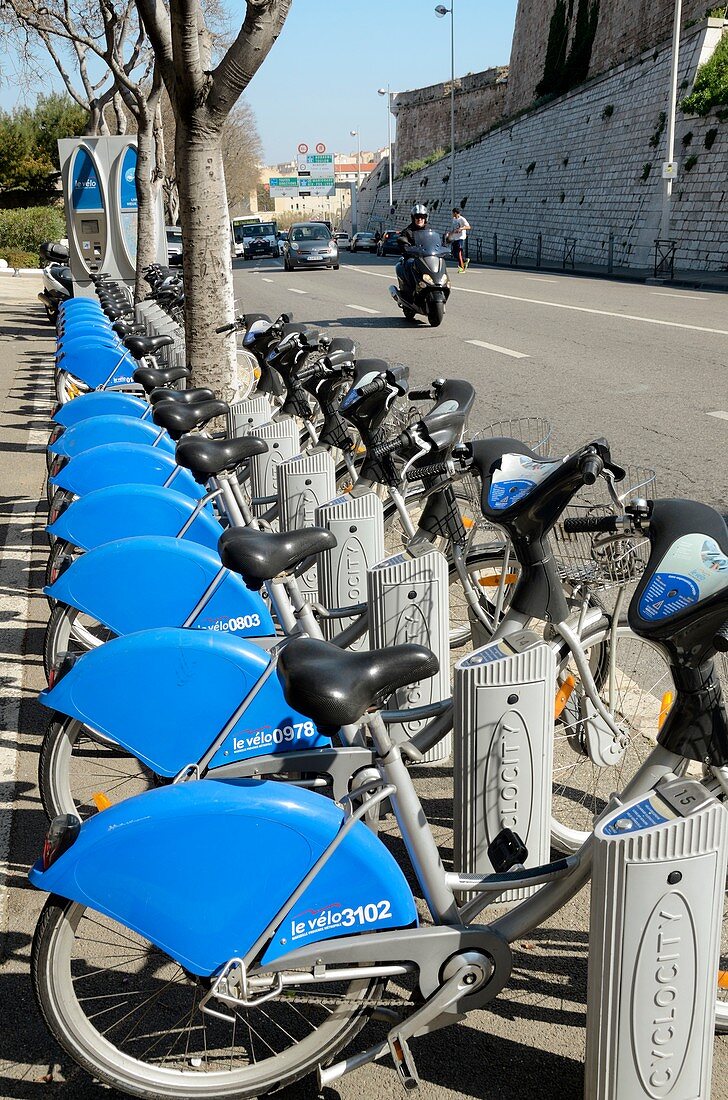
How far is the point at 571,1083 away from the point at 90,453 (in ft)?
10.3

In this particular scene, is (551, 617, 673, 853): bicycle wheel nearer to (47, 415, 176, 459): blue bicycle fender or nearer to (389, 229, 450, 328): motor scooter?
(47, 415, 176, 459): blue bicycle fender

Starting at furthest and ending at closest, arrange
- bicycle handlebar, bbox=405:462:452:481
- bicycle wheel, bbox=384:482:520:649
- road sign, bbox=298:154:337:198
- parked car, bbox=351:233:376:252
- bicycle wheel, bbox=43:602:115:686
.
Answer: road sign, bbox=298:154:337:198, parked car, bbox=351:233:376:252, bicycle wheel, bbox=43:602:115:686, bicycle wheel, bbox=384:482:520:649, bicycle handlebar, bbox=405:462:452:481

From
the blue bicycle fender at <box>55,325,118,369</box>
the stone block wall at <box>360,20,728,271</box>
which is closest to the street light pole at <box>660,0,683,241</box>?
the stone block wall at <box>360,20,728,271</box>

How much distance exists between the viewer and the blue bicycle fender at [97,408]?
580cm

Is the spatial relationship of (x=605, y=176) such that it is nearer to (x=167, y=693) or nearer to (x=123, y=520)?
(x=123, y=520)

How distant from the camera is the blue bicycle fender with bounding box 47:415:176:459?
5.03 meters

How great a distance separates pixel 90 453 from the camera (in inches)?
183

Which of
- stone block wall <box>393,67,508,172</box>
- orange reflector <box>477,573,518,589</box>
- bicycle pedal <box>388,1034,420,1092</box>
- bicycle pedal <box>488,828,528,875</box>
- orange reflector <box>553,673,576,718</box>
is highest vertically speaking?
stone block wall <box>393,67,508,172</box>

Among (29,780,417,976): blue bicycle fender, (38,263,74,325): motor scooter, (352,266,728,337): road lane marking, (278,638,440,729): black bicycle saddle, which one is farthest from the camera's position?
(38,263,74,325): motor scooter

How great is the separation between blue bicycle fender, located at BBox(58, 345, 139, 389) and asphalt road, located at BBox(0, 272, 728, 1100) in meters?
0.94

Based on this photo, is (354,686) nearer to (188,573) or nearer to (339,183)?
(188,573)

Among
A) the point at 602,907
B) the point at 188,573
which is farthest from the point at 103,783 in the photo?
the point at 602,907

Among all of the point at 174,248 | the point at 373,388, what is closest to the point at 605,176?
the point at 174,248

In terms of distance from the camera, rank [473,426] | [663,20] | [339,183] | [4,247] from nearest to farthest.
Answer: [473,426] → [4,247] → [663,20] → [339,183]
